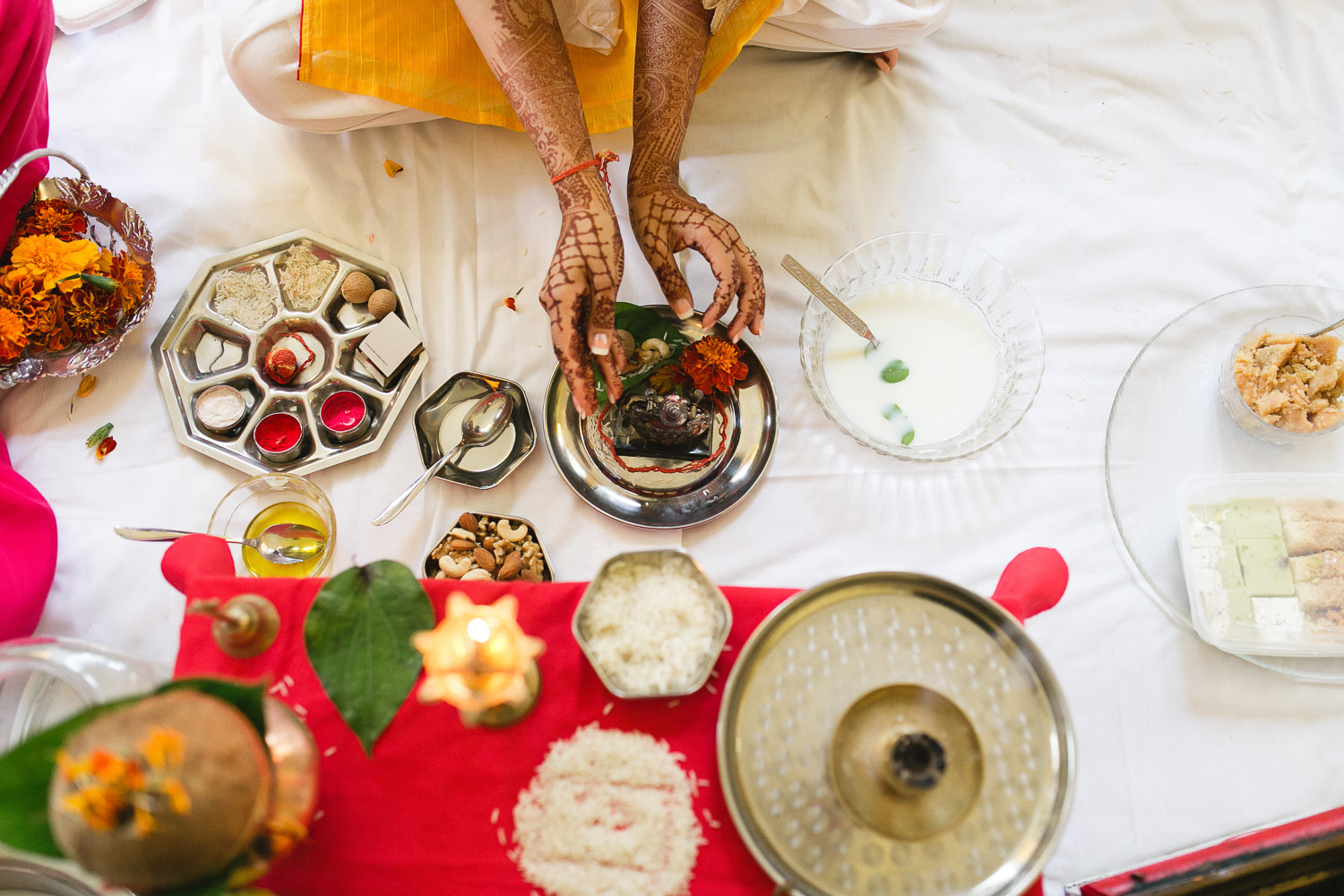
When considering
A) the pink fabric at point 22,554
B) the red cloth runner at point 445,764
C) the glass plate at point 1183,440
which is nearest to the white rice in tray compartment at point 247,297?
the pink fabric at point 22,554

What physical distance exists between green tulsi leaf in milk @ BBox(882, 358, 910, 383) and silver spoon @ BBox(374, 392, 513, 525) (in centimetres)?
61

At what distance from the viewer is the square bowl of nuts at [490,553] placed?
110 cm

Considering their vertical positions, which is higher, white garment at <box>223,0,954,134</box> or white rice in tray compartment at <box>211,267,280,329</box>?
white garment at <box>223,0,954,134</box>

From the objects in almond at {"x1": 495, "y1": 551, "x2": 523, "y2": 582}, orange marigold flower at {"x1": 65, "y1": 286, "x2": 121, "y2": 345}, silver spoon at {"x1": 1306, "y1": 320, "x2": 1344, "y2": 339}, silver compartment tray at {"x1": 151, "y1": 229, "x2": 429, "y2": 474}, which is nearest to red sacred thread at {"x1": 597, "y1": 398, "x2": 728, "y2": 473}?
almond at {"x1": 495, "y1": 551, "x2": 523, "y2": 582}

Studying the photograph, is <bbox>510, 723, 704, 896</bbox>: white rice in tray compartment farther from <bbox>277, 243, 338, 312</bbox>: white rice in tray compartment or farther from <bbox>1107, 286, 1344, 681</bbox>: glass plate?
<bbox>277, 243, 338, 312</bbox>: white rice in tray compartment

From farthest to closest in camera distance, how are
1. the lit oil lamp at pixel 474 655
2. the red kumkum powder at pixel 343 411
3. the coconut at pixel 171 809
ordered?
the red kumkum powder at pixel 343 411 < the lit oil lamp at pixel 474 655 < the coconut at pixel 171 809

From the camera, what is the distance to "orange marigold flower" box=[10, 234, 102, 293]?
1.07 metres

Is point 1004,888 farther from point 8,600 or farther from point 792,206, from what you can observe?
point 8,600

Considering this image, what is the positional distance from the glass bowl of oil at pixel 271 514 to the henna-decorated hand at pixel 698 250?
0.66 meters

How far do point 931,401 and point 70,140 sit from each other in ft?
5.52

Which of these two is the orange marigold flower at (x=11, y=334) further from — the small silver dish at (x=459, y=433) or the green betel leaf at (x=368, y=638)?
the green betel leaf at (x=368, y=638)

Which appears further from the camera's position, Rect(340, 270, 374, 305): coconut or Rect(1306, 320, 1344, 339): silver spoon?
Rect(340, 270, 374, 305): coconut

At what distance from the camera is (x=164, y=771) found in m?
0.48

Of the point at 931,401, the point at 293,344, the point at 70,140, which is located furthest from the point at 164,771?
the point at 70,140
